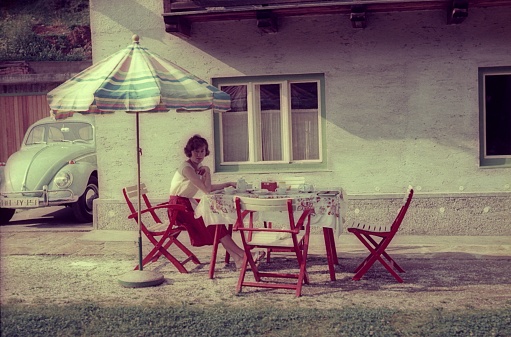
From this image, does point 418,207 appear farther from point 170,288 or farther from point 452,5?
point 170,288

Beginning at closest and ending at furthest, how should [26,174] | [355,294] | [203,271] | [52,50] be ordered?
[355,294], [203,271], [26,174], [52,50]

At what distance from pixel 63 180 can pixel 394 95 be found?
5.63m

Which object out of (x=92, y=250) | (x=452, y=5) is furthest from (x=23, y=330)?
(x=452, y=5)

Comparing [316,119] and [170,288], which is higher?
[316,119]

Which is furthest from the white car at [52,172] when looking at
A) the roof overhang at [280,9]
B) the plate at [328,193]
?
the plate at [328,193]

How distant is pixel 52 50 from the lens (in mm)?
28328

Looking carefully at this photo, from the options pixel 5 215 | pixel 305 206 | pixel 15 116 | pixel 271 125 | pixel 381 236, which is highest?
pixel 15 116

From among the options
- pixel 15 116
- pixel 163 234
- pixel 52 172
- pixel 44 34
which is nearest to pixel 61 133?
pixel 52 172

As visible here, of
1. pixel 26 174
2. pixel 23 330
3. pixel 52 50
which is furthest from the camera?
pixel 52 50

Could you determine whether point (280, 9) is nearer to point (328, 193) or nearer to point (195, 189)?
point (195, 189)

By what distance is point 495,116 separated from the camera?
1023cm

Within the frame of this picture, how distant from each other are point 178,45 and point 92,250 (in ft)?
11.3

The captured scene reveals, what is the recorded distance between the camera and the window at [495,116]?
10047 millimetres

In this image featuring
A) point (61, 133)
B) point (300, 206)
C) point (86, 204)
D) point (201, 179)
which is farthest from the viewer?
point (61, 133)
